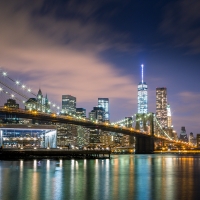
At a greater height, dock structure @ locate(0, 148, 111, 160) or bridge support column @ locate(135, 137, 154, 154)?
bridge support column @ locate(135, 137, 154, 154)

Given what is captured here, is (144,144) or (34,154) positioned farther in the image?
(144,144)

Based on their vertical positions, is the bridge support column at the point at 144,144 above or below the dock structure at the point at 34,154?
above

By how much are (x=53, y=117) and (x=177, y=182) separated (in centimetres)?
5769

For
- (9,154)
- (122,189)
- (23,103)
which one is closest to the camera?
(122,189)

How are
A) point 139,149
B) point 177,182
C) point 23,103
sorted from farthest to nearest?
point 139,149 < point 23,103 < point 177,182

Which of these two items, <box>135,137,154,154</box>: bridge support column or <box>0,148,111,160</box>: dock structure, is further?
<box>135,137,154,154</box>: bridge support column

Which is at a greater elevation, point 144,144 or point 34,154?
point 144,144

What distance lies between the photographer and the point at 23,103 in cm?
10081

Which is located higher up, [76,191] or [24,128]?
[24,128]

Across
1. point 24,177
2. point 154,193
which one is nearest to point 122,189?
point 154,193

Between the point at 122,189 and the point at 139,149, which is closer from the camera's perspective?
the point at 122,189

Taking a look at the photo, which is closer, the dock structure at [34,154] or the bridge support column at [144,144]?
the dock structure at [34,154]

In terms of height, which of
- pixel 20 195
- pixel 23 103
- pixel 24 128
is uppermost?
pixel 23 103

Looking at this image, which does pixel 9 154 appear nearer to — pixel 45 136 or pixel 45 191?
pixel 45 136
